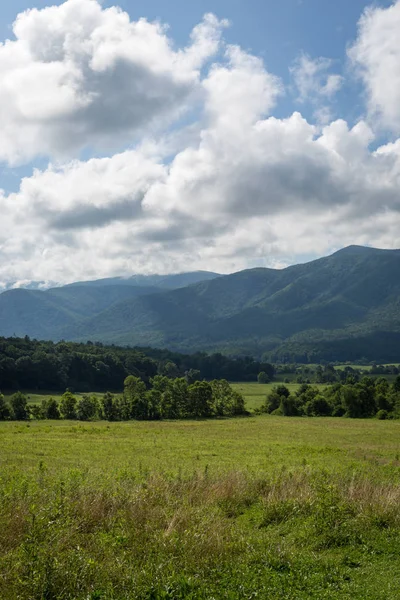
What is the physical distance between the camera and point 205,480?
58.2ft

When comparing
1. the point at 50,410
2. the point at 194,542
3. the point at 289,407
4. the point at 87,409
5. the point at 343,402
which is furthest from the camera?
the point at 289,407

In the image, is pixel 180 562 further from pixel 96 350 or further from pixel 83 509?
pixel 96 350

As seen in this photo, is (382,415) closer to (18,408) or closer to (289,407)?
(289,407)

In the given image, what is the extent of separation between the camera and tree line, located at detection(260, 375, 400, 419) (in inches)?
3989

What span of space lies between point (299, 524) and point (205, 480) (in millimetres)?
4616

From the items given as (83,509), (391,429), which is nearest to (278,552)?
(83,509)

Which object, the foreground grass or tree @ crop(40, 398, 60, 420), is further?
tree @ crop(40, 398, 60, 420)

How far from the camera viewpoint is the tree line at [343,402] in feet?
332

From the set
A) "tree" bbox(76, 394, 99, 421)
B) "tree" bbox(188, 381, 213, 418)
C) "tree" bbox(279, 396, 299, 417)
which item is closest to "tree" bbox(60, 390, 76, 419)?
"tree" bbox(76, 394, 99, 421)

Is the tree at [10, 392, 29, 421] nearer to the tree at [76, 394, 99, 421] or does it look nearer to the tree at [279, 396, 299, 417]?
the tree at [76, 394, 99, 421]

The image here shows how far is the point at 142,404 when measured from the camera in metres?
96.0

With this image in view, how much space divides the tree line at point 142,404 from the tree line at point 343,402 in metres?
11.2

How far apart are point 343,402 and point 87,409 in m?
60.1

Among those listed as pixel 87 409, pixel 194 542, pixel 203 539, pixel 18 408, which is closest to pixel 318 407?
pixel 87 409
